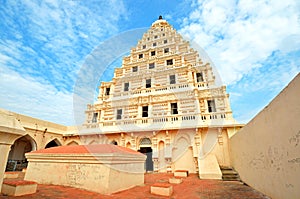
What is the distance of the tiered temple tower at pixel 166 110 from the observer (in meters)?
12.9

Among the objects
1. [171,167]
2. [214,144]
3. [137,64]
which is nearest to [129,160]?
[171,167]

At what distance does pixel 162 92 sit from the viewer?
1606 cm

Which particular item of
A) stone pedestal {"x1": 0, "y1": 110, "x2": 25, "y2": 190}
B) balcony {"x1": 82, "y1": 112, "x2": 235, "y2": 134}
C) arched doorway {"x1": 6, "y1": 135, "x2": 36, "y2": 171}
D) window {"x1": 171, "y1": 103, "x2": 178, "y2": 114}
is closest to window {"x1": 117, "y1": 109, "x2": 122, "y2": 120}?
balcony {"x1": 82, "y1": 112, "x2": 235, "y2": 134}

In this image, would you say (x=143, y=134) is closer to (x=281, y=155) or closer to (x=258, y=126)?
(x=258, y=126)

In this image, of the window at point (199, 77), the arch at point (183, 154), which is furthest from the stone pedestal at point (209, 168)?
the window at point (199, 77)

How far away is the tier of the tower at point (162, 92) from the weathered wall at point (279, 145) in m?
6.62

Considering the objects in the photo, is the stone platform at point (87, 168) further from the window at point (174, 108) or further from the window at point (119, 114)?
the window at point (119, 114)

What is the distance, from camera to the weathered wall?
373cm

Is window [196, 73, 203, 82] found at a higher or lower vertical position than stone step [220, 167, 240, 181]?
higher

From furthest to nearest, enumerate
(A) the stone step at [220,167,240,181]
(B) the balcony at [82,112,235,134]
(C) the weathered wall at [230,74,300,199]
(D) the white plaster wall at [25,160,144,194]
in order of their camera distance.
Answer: (B) the balcony at [82,112,235,134]
(A) the stone step at [220,167,240,181]
(D) the white plaster wall at [25,160,144,194]
(C) the weathered wall at [230,74,300,199]

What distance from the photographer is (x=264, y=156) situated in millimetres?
5633

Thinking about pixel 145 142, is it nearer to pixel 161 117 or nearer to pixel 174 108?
pixel 161 117

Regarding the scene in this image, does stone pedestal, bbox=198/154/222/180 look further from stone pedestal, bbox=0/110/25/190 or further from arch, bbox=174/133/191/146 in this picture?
stone pedestal, bbox=0/110/25/190

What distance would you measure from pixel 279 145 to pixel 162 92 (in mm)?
11983
